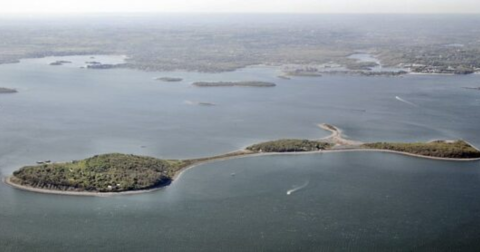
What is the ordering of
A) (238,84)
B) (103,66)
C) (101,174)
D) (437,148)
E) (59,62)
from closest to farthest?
(101,174) → (437,148) → (238,84) → (103,66) → (59,62)

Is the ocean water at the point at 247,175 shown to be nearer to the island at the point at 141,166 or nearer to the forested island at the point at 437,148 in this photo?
the island at the point at 141,166

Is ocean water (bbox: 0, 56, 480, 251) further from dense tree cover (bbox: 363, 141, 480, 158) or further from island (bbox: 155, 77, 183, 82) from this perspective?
island (bbox: 155, 77, 183, 82)

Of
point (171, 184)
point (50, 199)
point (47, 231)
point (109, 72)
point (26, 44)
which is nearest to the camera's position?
point (47, 231)

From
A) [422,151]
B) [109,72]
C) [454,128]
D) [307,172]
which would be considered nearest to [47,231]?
[307,172]

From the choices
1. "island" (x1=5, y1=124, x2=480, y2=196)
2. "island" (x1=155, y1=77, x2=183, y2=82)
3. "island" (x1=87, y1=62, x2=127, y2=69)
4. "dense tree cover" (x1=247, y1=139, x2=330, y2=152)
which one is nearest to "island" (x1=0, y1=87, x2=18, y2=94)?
"island" (x1=155, y1=77, x2=183, y2=82)

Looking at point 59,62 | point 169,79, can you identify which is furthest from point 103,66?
point 169,79

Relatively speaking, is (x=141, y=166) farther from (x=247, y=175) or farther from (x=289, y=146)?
(x=289, y=146)

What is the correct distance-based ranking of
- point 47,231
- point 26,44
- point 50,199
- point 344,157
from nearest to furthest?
point 47,231, point 50,199, point 344,157, point 26,44

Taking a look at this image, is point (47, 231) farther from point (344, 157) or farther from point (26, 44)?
point (26, 44)
